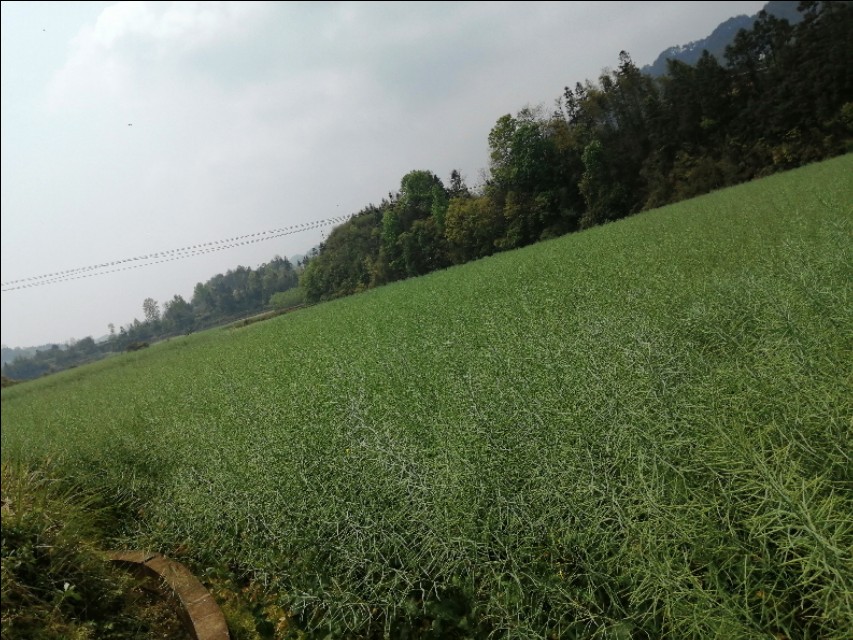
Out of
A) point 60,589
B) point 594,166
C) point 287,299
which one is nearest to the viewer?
point 60,589

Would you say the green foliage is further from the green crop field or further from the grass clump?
the grass clump

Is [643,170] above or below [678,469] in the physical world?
above

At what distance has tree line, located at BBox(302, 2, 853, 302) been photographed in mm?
11812

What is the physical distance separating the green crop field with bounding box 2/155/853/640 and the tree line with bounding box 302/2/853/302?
6057mm

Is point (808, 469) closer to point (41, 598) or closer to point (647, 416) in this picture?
point (647, 416)

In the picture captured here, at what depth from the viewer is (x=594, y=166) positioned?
1219 centimetres

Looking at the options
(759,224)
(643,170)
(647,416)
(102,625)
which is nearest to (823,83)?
(643,170)

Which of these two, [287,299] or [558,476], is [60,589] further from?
[287,299]

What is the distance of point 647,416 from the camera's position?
268 centimetres

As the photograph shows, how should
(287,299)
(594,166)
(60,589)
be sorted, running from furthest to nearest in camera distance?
(287,299)
(594,166)
(60,589)

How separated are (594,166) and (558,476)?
1129cm

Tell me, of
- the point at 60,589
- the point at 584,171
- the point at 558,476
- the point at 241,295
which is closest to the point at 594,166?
the point at 584,171

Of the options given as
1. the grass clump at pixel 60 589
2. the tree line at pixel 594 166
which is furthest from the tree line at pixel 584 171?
the grass clump at pixel 60 589

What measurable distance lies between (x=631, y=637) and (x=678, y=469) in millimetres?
755
